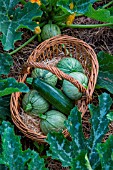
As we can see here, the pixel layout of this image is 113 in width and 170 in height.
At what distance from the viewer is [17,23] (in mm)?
2236

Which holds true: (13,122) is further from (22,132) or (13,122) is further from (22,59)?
(22,59)

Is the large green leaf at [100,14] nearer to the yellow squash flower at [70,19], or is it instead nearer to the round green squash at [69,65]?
the yellow squash flower at [70,19]

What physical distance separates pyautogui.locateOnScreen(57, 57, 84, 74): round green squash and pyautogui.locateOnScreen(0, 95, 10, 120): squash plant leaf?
1.10 feet

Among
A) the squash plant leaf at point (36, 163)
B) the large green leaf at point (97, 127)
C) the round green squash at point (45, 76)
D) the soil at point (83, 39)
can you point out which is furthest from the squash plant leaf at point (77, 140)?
the soil at point (83, 39)

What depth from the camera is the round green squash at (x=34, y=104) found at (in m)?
2.21

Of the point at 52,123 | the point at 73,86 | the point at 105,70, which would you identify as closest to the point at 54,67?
the point at 73,86

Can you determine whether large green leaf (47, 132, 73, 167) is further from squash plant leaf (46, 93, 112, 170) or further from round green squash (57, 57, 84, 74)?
round green squash (57, 57, 84, 74)

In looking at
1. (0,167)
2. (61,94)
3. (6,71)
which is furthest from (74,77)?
(0,167)

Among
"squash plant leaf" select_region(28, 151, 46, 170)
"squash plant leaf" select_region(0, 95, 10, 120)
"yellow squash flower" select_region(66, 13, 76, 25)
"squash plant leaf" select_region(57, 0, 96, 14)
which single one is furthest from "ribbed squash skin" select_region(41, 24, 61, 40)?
"squash plant leaf" select_region(28, 151, 46, 170)

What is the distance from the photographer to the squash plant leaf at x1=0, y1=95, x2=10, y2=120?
2254mm

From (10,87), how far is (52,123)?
0.30 meters

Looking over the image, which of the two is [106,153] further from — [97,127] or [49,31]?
[49,31]

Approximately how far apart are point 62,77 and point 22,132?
338 millimetres

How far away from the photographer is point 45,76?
2.28 m
